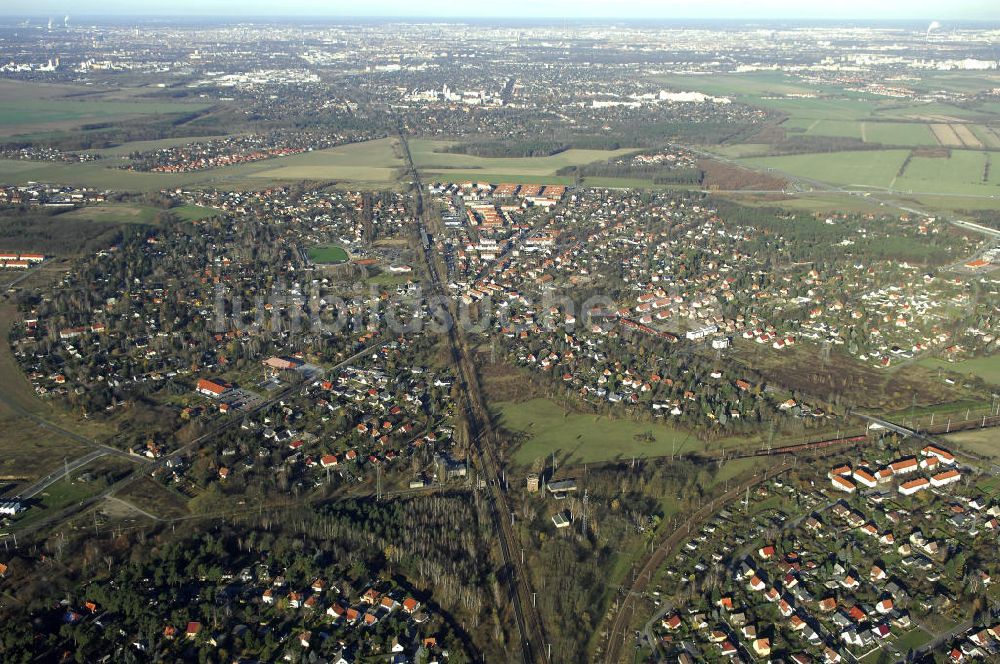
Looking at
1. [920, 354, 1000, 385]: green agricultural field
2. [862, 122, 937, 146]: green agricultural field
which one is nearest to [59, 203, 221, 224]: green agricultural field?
[920, 354, 1000, 385]: green agricultural field

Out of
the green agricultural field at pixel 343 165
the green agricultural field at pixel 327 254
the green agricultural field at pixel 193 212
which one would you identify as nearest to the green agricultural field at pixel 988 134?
the green agricultural field at pixel 343 165

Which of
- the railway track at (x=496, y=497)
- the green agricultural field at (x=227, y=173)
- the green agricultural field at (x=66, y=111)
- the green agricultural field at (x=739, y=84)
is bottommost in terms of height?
the railway track at (x=496, y=497)

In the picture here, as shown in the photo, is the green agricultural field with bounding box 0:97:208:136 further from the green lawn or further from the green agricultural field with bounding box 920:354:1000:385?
the green agricultural field with bounding box 920:354:1000:385

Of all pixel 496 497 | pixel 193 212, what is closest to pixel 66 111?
pixel 193 212

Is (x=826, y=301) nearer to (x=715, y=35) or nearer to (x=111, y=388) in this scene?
(x=111, y=388)

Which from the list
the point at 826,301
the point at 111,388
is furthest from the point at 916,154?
the point at 111,388

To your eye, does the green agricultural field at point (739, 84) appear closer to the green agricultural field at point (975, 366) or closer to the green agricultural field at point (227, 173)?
the green agricultural field at point (227, 173)

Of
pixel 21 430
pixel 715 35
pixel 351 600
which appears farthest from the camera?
pixel 715 35
